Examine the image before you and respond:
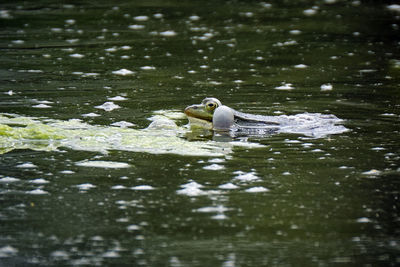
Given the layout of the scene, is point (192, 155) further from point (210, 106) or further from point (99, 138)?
point (210, 106)

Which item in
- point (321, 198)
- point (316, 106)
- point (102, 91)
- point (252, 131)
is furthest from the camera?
point (102, 91)

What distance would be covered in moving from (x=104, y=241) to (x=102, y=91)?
3.40 m

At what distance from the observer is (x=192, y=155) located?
4.20 m

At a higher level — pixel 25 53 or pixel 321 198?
pixel 25 53

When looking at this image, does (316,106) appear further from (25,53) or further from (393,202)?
(25,53)

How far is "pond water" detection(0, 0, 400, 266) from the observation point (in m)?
2.90

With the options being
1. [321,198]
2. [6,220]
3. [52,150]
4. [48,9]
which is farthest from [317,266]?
[48,9]

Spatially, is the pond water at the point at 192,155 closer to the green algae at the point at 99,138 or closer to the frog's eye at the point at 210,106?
the green algae at the point at 99,138

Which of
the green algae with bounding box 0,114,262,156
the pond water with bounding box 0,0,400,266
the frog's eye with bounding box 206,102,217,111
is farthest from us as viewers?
A: the frog's eye with bounding box 206,102,217,111

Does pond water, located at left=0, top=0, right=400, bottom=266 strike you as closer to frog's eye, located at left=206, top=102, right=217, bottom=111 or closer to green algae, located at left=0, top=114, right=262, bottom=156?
green algae, located at left=0, top=114, right=262, bottom=156

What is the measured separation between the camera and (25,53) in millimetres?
8039

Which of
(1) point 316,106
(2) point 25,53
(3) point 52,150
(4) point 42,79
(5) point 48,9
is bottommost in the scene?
(3) point 52,150

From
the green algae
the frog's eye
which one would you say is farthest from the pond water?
the frog's eye

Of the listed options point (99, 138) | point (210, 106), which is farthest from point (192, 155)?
point (210, 106)
